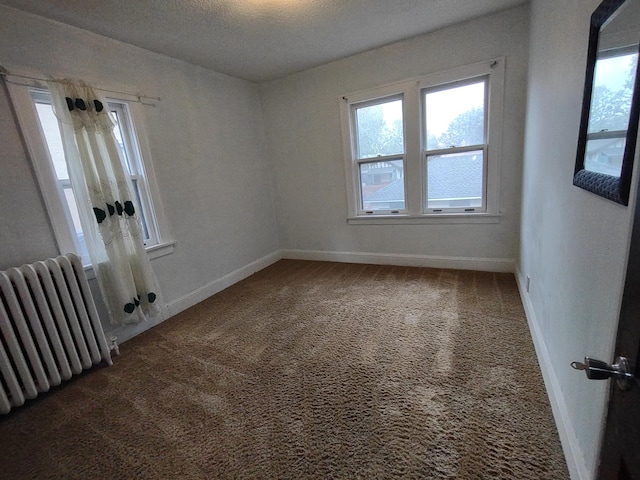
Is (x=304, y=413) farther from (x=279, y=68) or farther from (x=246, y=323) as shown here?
(x=279, y=68)

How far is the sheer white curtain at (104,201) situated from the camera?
2.07 metres

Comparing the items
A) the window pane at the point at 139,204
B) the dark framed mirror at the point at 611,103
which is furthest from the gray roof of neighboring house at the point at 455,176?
the window pane at the point at 139,204

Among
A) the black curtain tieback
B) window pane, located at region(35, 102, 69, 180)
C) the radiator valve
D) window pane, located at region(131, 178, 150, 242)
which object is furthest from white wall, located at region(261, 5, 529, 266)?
the radiator valve

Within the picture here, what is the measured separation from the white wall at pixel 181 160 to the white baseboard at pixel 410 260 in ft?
1.98

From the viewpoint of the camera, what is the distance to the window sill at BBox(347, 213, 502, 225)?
9.85 feet

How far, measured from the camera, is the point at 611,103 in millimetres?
837

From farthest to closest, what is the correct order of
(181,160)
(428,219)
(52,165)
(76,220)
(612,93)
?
(428,219) < (181,160) < (76,220) < (52,165) < (612,93)

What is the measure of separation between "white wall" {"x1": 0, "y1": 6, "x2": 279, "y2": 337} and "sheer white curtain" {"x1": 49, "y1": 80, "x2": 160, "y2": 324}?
0.72ft

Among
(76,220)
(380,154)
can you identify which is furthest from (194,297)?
(380,154)

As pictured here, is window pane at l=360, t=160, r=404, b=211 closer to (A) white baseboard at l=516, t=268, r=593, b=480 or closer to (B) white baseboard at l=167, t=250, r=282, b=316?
(B) white baseboard at l=167, t=250, r=282, b=316

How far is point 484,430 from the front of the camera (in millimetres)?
1313

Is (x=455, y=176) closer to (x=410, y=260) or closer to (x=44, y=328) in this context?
(x=410, y=260)

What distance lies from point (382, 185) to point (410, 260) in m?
1.00

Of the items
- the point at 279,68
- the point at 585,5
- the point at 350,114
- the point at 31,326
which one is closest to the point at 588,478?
the point at 585,5
